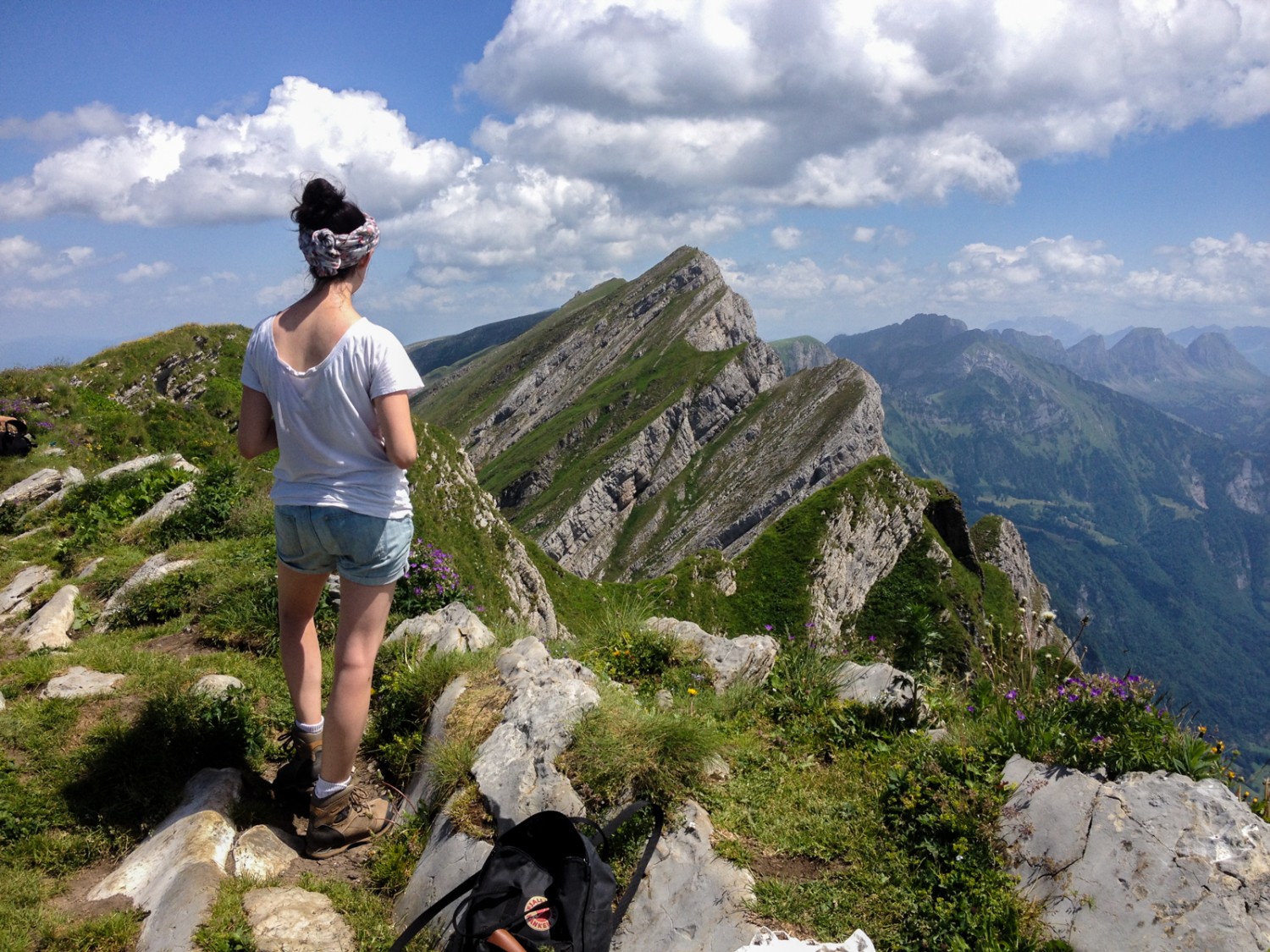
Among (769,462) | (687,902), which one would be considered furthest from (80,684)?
(769,462)

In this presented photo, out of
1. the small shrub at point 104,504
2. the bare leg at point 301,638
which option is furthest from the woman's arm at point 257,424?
the small shrub at point 104,504

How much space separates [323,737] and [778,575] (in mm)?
60411

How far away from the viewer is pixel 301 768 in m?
5.04

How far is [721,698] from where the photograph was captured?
6680mm

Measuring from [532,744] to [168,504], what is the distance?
9.60 metres

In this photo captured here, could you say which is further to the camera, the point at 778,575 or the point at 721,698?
the point at 778,575

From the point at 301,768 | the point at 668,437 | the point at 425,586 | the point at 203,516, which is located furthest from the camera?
the point at 668,437

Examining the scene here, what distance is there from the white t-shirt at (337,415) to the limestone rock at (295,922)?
223 cm

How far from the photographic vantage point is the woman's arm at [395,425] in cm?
398

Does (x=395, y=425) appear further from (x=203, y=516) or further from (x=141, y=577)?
(x=203, y=516)

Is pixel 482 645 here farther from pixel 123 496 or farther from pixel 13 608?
pixel 123 496

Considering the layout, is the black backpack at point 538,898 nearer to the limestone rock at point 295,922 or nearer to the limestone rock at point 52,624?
the limestone rock at point 295,922

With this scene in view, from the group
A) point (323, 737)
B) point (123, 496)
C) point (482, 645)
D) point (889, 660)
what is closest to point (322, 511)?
point (323, 737)

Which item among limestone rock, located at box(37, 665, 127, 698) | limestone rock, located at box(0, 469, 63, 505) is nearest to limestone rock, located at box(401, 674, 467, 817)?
limestone rock, located at box(37, 665, 127, 698)
